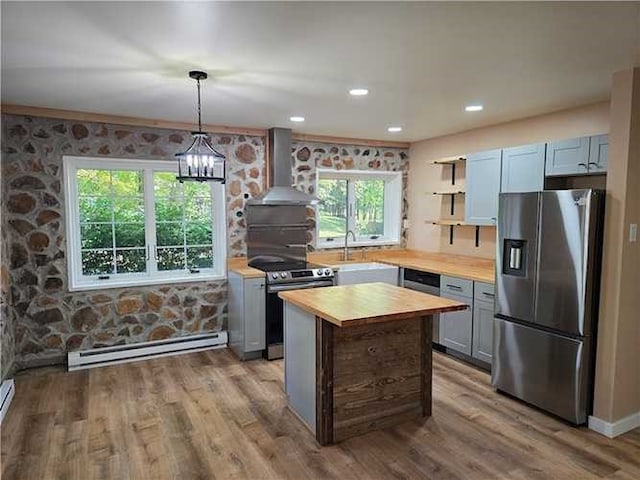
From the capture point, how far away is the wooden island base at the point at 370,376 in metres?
2.74

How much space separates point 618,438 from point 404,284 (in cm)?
245

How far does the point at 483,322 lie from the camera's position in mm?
3893

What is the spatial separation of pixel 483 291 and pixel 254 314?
223 centimetres

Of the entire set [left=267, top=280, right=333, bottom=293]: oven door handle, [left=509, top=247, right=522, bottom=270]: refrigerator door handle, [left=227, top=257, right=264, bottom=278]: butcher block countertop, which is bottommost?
[left=267, top=280, right=333, bottom=293]: oven door handle

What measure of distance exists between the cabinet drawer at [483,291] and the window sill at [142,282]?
2674 mm

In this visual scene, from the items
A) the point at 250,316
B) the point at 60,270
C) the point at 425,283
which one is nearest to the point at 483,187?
the point at 425,283

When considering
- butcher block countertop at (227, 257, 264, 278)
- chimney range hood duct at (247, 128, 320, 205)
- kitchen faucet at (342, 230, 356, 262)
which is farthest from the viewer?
kitchen faucet at (342, 230, 356, 262)

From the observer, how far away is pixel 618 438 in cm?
284

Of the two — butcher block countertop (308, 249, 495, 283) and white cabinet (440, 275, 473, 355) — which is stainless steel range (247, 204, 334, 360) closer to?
butcher block countertop (308, 249, 495, 283)

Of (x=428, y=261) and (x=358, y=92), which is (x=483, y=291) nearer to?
(x=428, y=261)

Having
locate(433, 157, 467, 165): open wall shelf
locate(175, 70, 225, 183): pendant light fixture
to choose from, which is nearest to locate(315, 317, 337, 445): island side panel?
locate(175, 70, 225, 183): pendant light fixture

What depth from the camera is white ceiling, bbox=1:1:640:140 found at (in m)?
1.91

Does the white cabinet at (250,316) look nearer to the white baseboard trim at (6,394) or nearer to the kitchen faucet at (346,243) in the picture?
the kitchen faucet at (346,243)

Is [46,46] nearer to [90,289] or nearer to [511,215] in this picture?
[90,289]
